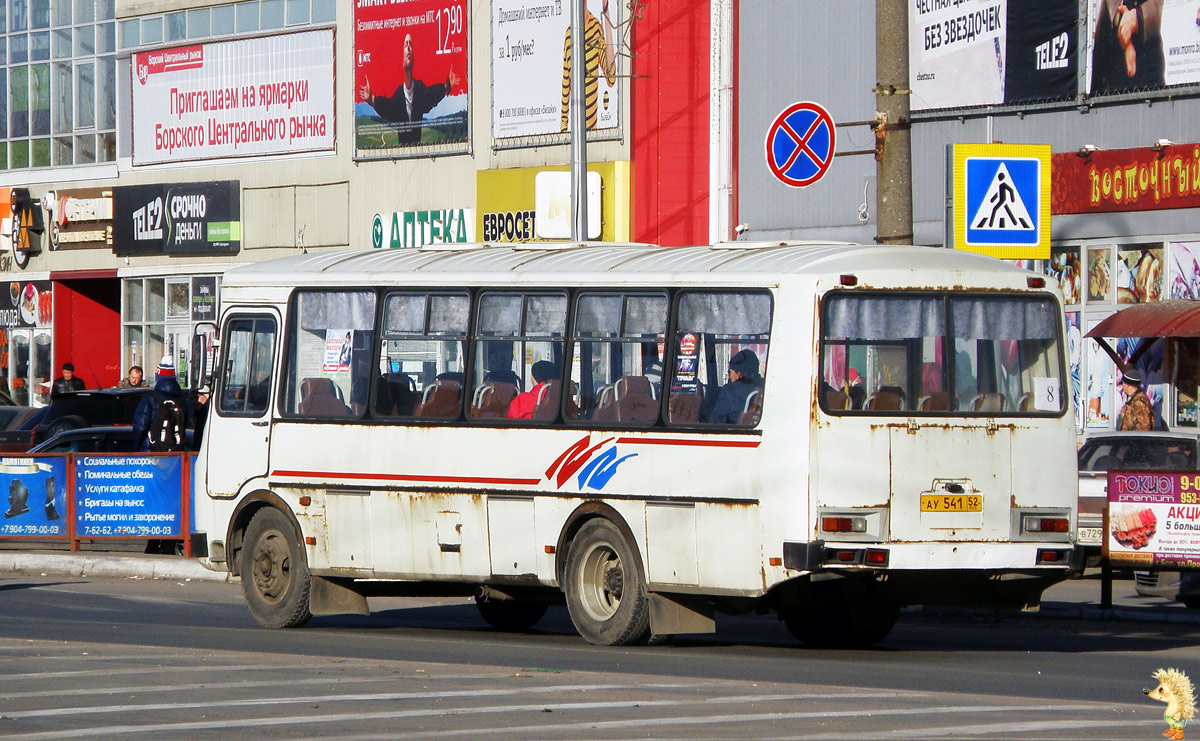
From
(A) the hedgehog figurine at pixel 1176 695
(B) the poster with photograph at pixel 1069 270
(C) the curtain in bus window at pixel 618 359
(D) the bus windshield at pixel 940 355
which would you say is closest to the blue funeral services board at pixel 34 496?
(C) the curtain in bus window at pixel 618 359

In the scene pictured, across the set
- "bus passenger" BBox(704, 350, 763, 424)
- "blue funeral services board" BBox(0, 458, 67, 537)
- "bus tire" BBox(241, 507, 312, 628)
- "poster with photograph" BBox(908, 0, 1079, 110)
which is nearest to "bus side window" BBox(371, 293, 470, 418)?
"bus tire" BBox(241, 507, 312, 628)

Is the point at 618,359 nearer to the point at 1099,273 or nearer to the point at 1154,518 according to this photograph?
the point at 1154,518

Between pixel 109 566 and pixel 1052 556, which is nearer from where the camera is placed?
pixel 1052 556

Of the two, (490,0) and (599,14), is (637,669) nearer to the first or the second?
(599,14)

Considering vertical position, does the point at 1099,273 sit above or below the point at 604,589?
above

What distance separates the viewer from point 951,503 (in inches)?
525

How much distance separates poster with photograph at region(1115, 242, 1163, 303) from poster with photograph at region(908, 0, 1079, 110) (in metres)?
2.25

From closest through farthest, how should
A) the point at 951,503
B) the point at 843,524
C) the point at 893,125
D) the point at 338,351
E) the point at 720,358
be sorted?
the point at 843,524
the point at 951,503
the point at 720,358
the point at 338,351
the point at 893,125

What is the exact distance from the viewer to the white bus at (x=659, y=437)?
1330cm

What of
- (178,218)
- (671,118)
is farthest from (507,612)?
(178,218)

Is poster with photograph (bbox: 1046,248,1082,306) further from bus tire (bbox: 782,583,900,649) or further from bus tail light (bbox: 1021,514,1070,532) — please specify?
bus tail light (bbox: 1021,514,1070,532)

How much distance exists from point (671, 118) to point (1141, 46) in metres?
11.0

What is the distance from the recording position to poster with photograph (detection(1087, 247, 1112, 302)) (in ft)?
91.4

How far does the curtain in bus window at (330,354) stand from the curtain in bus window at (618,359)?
6.59 ft
